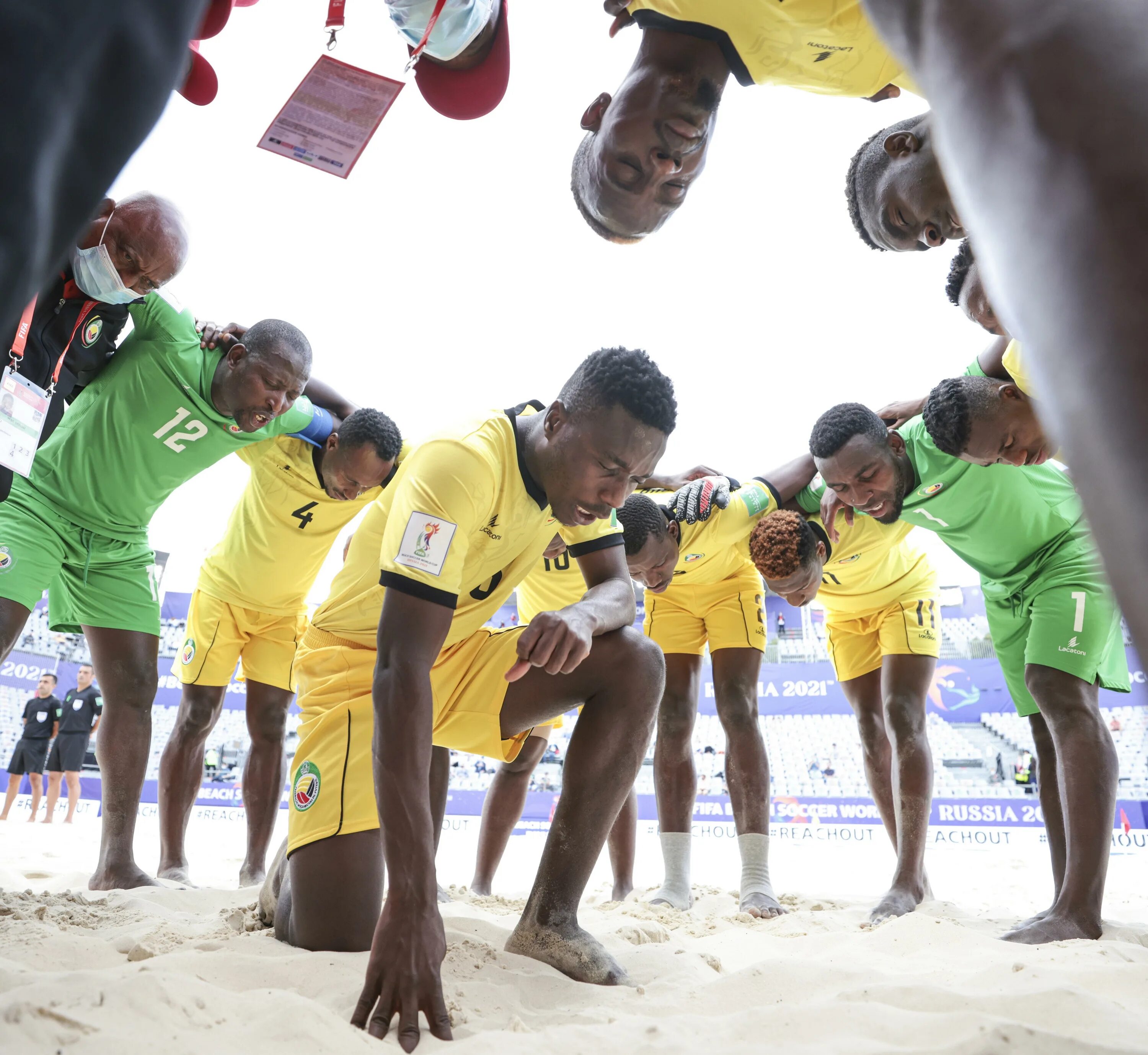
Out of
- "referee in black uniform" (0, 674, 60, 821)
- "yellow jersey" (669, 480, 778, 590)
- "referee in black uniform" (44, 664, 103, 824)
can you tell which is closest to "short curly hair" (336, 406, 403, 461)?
"yellow jersey" (669, 480, 778, 590)

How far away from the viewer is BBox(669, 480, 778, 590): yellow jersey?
3.81 meters

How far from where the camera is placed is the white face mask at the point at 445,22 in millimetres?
2012

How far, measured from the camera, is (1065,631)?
2.83 meters

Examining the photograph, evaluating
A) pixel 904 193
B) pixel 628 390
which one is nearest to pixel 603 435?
pixel 628 390

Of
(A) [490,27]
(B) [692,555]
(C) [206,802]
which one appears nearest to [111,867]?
(B) [692,555]

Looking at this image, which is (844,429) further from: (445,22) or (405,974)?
(405,974)

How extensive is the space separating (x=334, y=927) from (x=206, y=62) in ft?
6.85

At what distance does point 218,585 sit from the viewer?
157 inches

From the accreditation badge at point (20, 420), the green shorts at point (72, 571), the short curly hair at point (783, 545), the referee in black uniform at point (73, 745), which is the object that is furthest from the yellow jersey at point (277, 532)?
the referee in black uniform at point (73, 745)

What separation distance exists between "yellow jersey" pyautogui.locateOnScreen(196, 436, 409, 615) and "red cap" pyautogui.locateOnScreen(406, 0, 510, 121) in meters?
1.83

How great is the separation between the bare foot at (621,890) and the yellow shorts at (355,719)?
5.63 ft

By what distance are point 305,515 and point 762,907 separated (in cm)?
240

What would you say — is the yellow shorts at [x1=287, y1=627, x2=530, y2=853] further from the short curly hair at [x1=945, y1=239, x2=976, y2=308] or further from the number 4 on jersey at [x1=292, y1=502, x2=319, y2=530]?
the short curly hair at [x1=945, y1=239, x2=976, y2=308]

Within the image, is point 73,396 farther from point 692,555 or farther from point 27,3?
point 27,3
